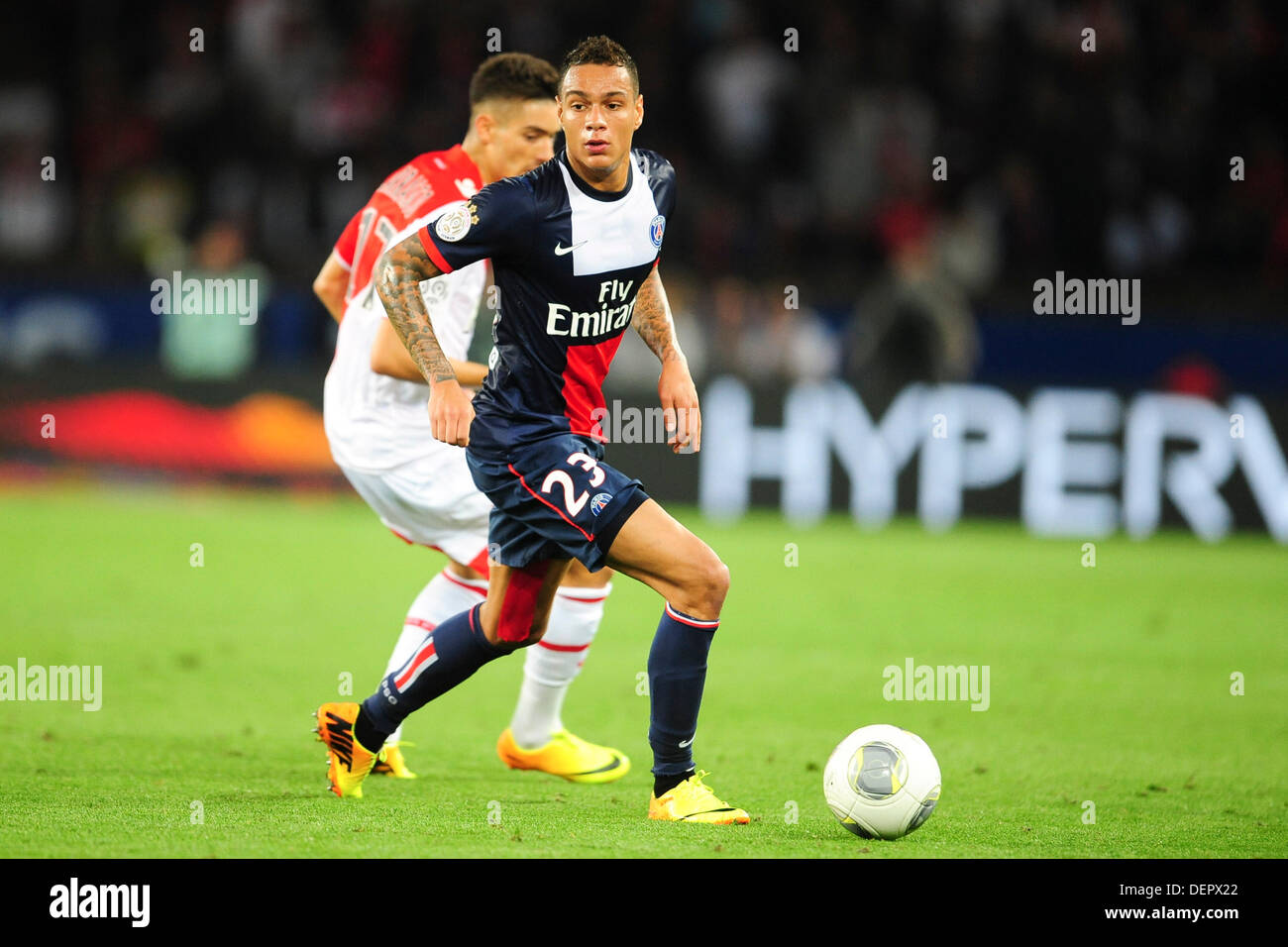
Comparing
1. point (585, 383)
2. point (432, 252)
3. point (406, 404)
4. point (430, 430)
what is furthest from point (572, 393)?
point (406, 404)

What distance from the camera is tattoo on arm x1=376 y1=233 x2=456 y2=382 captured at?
492 cm

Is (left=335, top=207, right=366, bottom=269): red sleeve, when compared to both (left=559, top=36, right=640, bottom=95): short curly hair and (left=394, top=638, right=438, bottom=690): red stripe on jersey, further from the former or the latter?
(left=394, top=638, right=438, bottom=690): red stripe on jersey

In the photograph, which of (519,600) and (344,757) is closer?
(519,600)

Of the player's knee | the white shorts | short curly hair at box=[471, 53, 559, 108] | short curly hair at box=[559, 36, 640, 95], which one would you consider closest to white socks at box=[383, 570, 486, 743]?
the white shorts

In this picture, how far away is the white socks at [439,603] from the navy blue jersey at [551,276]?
118 cm

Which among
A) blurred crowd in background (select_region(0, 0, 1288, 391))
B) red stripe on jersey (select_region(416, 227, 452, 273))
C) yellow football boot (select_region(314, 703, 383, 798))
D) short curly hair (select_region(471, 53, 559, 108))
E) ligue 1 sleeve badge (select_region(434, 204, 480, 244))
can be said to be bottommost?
yellow football boot (select_region(314, 703, 383, 798))

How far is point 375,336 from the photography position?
6.05m

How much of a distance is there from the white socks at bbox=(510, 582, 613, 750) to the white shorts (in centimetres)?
37

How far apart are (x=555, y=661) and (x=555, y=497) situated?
121 centimetres

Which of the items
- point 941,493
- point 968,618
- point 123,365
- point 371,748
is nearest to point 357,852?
point 371,748

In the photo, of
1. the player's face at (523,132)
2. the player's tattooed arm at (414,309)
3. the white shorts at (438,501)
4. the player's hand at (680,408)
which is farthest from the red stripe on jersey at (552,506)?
the player's face at (523,132)

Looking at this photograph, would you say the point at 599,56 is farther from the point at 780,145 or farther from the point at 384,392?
the point at 780,145

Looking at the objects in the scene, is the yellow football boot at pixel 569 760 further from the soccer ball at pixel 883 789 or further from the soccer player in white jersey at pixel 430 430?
the soccer ball at pixel 883 789

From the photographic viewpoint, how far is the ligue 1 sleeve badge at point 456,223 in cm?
487
